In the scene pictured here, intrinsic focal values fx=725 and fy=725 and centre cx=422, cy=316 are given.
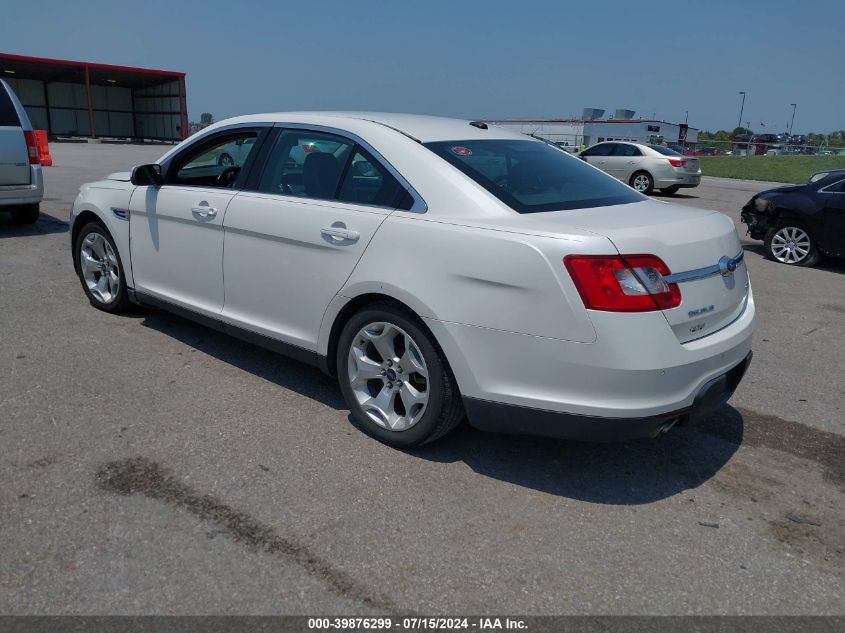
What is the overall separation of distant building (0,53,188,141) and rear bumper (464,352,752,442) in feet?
151

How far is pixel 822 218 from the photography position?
9406 mm

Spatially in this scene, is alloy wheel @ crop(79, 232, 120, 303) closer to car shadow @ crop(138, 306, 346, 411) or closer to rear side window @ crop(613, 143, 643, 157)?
car shadow @ crop(138, 306, 346, 411)

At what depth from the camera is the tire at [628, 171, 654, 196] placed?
19266 millimetres

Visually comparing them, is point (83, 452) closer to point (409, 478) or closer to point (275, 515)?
point (275, 515)

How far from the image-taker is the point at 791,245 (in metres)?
9.81

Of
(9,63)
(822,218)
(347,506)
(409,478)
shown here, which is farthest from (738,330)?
(9,63)

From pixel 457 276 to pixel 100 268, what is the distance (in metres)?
3.65

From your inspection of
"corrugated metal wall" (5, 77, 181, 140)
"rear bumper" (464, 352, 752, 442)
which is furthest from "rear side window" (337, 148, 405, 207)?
"corrugated metal wall" (5, 77, 181, 140)

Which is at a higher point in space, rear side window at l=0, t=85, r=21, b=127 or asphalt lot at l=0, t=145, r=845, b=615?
rear side window at l=0, t=85, r=21, b=127

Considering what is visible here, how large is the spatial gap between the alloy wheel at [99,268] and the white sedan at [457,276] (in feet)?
3.04

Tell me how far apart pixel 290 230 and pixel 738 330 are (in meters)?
2.34

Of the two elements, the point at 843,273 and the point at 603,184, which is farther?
the point at 843,273

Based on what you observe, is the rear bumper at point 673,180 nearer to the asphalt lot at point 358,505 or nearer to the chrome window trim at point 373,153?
the asphalt lot at point 358,505

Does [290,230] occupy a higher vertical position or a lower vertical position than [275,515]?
higher
